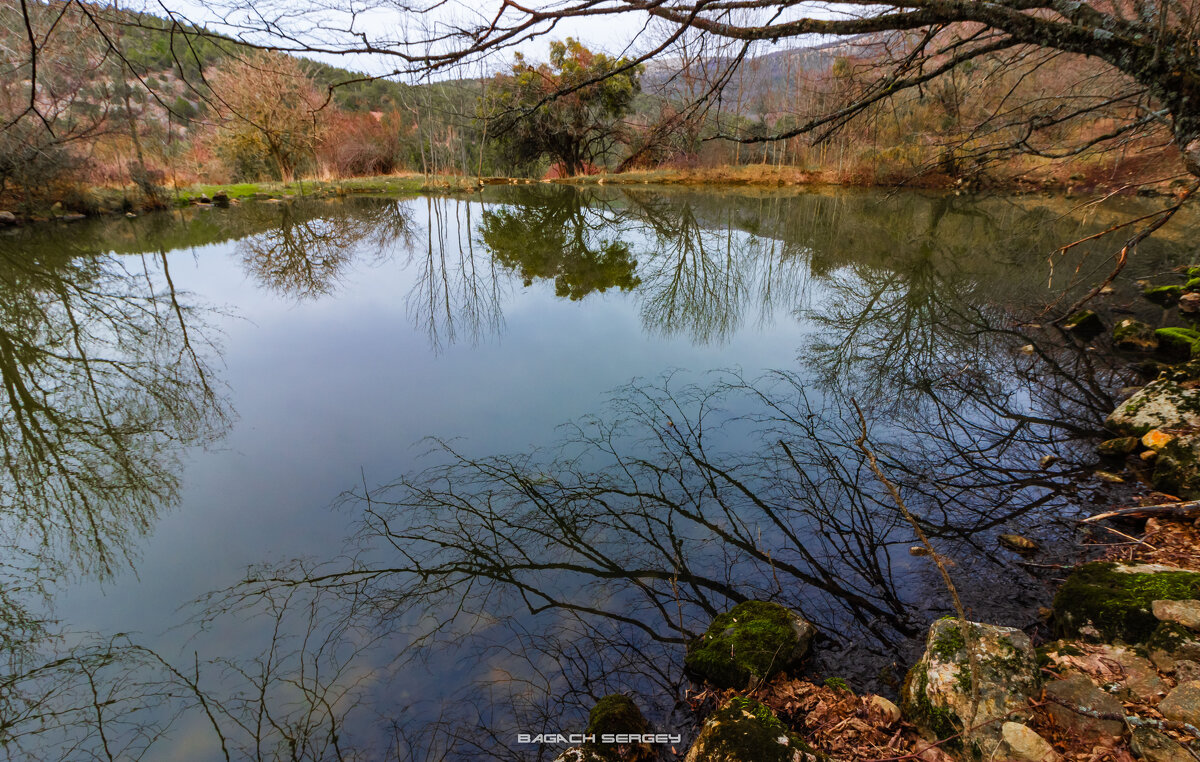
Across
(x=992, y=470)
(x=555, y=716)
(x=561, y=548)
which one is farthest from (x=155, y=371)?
(x=992, y=470)

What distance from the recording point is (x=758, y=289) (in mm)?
9172

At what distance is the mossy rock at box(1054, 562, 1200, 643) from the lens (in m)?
2.21

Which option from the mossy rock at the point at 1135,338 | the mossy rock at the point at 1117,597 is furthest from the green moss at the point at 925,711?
the mossy rock at the point at 1135,338

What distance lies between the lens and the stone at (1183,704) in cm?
166

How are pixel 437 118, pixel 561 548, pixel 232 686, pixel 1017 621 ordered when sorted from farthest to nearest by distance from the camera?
pixel 437 118 < pixel 561 548 < pixel 1017 621 < pixel 232 686

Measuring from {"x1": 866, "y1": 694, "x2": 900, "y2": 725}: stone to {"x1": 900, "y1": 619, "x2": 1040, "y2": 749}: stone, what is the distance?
1.9 inches

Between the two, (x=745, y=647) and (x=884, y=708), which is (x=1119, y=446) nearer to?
(x=884, y=708)

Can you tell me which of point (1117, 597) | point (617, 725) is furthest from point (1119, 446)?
point (617, 725)

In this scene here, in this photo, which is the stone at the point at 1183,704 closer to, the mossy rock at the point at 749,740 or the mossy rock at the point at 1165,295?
the mossy rock at the point at 749,740

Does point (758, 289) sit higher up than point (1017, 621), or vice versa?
point (758, 289)

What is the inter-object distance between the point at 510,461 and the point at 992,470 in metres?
3.93

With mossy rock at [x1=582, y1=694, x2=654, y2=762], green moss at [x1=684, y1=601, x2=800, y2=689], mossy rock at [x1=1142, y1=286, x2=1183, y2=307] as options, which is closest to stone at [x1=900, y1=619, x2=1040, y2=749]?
green moss at [x1=684, y1=601, x2=800, y2=689]

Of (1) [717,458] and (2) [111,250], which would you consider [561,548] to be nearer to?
(1) [717,458]

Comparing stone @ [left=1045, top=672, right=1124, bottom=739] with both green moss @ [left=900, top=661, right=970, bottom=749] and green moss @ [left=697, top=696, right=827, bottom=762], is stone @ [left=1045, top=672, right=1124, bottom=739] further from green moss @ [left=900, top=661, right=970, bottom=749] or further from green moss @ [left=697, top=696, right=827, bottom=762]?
green moss @ [left=697, top=696, right=827, bottom=762]
